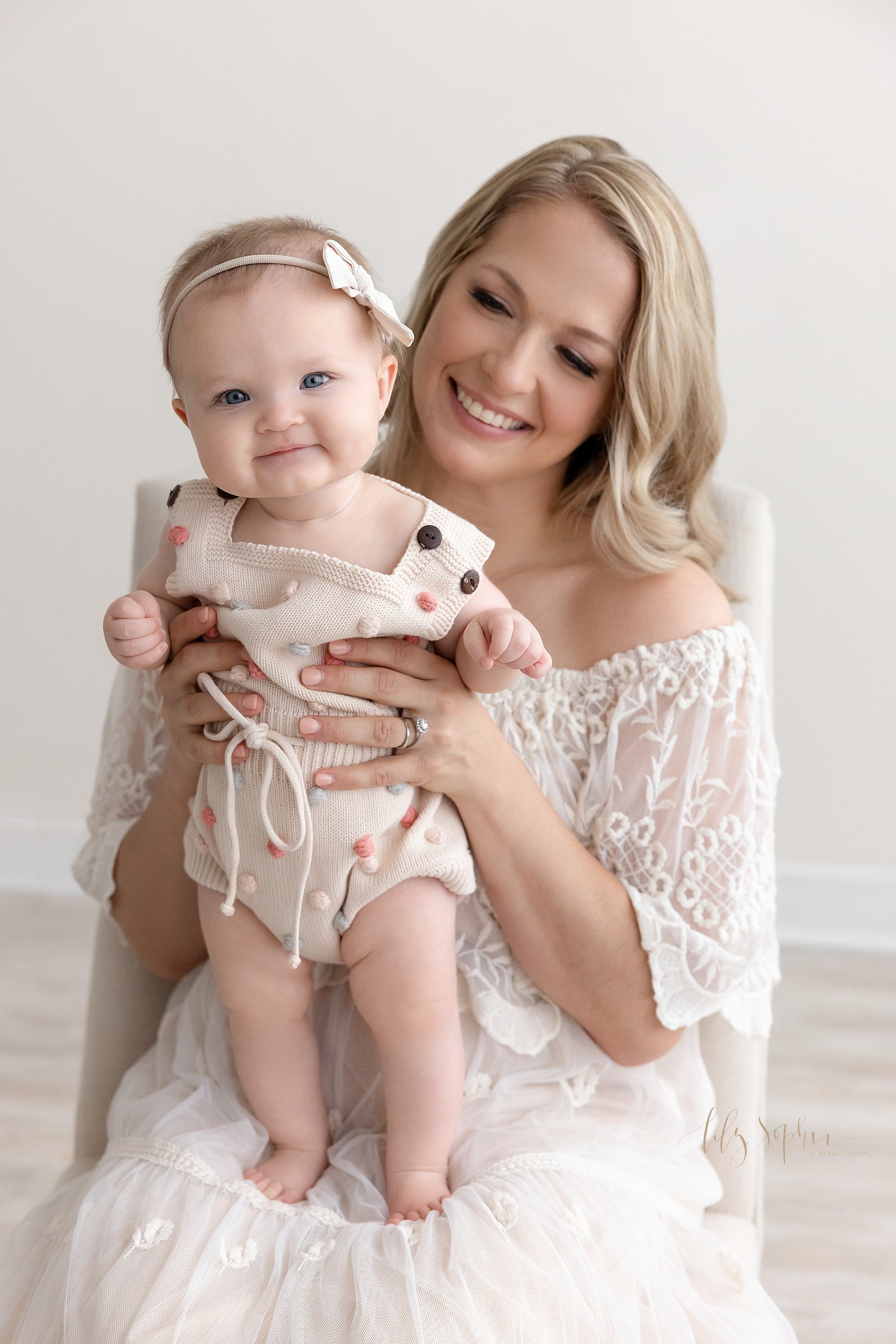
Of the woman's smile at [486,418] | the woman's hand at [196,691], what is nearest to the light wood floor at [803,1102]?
the woman's hand at [196,691]

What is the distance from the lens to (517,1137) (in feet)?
3.92

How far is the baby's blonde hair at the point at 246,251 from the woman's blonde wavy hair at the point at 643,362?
16.6 inches

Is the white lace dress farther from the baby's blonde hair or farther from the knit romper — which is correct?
the baby's blonde hair

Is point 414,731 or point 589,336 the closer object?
point 414,731

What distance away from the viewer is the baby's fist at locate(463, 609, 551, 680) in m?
1.03

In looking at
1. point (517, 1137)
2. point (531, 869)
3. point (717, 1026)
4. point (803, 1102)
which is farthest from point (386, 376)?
point (803, 1102)

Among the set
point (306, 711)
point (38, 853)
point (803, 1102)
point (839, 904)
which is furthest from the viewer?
point (38, 853)

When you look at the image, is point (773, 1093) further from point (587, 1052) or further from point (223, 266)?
point (223, 266)

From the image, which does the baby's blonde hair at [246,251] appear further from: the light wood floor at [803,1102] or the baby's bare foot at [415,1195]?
the light wood floor at [803,1102]

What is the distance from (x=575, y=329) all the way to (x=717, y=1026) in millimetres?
874

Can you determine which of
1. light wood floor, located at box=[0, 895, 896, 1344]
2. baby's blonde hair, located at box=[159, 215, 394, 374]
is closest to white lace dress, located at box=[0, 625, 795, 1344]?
baby's blonde hair, located at box=[159, 215, 394, 374]

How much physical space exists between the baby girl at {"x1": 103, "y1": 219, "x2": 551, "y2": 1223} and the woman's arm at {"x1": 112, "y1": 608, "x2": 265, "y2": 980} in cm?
2

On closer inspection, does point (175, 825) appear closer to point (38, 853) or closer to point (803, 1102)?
point (803, 1102)

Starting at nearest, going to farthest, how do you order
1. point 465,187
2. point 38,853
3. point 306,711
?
point 306,711, point 465,187, point 38,853
